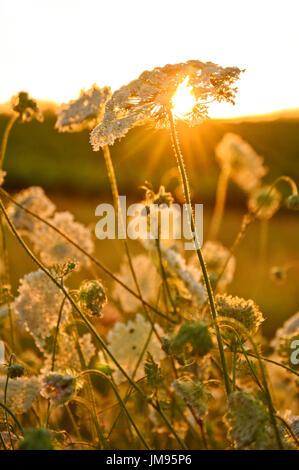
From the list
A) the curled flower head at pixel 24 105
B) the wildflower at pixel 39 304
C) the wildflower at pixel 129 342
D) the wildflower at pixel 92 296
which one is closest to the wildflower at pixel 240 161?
the wildflower at pixel 129 342

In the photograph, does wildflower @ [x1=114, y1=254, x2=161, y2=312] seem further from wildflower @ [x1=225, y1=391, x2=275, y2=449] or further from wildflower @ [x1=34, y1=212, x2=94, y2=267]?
wildflower @ [x1=225, y1=391, x2=275, y2=449]

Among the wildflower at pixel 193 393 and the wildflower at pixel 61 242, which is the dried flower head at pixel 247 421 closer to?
the wildflower at pixel 193 393

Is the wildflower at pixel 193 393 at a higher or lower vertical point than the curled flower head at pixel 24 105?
lower

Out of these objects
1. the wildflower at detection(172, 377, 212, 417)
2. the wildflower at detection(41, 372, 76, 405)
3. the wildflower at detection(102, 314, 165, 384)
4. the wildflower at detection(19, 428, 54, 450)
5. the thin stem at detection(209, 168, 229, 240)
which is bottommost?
the wildflower at detection(19, 428, 54, 450)

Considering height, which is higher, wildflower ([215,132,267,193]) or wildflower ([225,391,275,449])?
wildflower ([215,132,267,193])

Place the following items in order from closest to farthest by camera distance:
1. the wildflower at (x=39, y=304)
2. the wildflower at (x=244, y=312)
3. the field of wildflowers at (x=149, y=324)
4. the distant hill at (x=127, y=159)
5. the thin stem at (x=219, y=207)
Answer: the field of wildflowers at (x=149, y=324) → the wildflower at (x=244, y=312) → the wildflower at (x=39, y=304) → the thin stem at (x=219, y=207) → the distant hill at (x=127, y=159)

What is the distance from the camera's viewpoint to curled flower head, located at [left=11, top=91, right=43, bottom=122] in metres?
1.73

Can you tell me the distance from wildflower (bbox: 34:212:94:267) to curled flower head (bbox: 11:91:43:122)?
0.39 meters

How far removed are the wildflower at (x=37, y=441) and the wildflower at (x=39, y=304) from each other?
0.70 metres

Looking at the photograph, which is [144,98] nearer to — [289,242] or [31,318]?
[31,318]

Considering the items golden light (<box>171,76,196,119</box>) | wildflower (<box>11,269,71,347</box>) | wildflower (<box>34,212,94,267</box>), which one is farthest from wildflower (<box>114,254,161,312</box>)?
golden light (<box>171,76,196,119</box>)

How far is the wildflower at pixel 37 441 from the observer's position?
907mm

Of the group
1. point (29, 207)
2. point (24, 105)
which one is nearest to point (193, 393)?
point (24, 105)

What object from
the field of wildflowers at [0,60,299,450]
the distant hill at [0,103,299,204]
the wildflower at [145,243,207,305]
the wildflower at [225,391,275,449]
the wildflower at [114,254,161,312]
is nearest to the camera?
the wildflower at [225,391,275,449]
